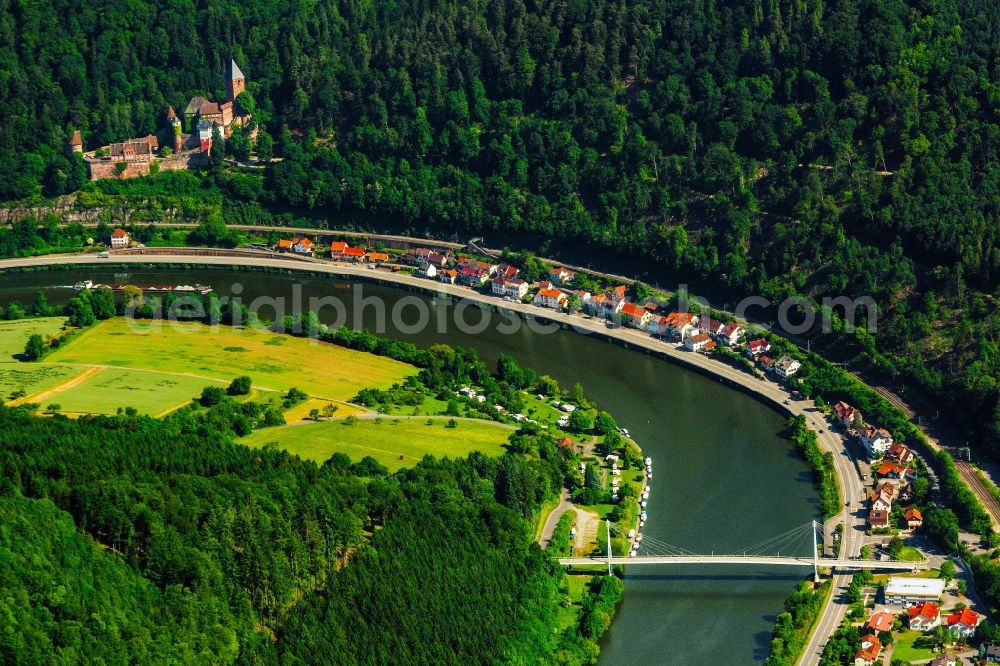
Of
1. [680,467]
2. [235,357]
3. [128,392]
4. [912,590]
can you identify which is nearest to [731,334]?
[680,467]

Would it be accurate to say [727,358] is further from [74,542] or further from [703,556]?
[74,542]

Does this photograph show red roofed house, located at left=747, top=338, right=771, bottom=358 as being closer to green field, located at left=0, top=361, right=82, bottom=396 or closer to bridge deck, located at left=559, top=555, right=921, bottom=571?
bridge deck, located at left=559, top=555, right=921, bottom=571

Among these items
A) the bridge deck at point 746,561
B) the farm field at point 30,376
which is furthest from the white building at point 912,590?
the farm field at point 30,376

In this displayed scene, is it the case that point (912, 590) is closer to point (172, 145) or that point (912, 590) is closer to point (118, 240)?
point (118, 240)

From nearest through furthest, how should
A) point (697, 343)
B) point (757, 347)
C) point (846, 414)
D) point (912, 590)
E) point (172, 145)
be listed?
point (912, 590), point (846, 414), point (757, 347), point (697, 343), point (172, 145)

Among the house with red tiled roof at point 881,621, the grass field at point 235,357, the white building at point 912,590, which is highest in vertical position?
the grass field at point 235,357

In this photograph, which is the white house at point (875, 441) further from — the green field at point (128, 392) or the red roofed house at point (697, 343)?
the green field at point (128, 392)
